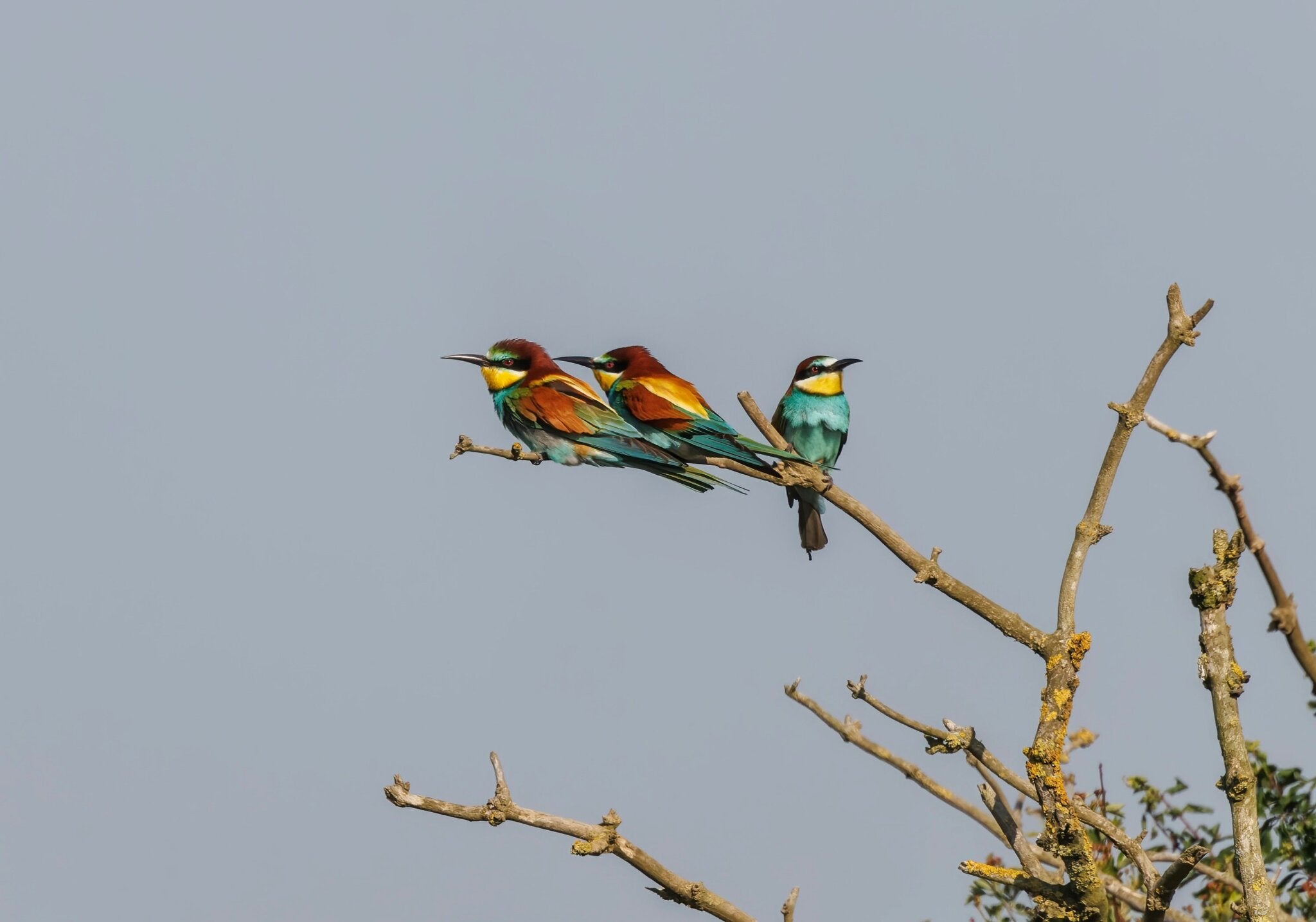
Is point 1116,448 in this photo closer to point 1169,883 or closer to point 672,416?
point 1169,883

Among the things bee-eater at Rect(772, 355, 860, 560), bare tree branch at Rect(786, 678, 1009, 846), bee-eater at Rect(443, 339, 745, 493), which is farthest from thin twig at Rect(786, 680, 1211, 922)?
bee-eater at Rect(772, 355, 860, 560)

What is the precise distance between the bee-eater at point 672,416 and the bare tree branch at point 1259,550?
7.54 ft

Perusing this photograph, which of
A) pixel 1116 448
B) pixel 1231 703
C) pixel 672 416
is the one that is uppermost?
pixel 672 416

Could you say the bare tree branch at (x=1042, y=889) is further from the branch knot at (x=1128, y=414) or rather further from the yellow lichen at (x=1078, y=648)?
the branch knot at (x=1128, y=414)

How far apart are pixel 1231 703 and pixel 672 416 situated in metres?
3.30

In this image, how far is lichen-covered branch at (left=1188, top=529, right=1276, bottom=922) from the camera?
2.92m

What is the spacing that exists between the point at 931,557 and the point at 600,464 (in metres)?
2.65

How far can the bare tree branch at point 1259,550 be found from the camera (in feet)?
9.71

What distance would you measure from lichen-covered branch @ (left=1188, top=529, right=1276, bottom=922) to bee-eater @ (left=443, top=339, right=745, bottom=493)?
8.85 ft

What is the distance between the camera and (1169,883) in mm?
2973

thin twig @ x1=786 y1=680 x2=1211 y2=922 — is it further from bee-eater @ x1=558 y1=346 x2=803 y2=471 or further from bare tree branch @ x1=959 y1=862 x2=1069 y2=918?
bee-eater @ x1=558 y1=346 x2=803 y2=471

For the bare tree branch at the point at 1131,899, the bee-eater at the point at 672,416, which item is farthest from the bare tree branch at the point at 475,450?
the bare tree branch at the point at 1131,899

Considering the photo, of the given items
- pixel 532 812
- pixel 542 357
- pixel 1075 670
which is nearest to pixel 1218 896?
pixel 1075 670

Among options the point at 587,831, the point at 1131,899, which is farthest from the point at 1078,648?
the point at 587,831
